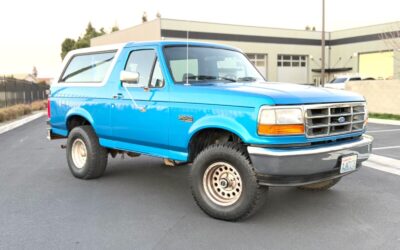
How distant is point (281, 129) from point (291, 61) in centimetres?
4971

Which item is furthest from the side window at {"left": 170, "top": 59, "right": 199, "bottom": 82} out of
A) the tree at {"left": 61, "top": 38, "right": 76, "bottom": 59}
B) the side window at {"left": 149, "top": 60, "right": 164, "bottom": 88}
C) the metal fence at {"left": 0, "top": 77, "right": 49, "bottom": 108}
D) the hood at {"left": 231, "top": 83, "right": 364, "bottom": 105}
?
the tree at {"left": 61, "top": 38, "right": 76, "bottom": 59}

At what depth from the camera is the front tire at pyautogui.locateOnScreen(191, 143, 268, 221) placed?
456cm

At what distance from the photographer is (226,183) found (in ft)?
15.9

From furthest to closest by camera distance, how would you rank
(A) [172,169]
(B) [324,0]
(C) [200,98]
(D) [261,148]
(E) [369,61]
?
(E) [369,61] < (B) [324,0] < (A) [172,169] < (C) [200,98] < (D) [261,148]

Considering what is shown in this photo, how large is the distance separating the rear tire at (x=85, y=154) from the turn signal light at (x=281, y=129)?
127 inches

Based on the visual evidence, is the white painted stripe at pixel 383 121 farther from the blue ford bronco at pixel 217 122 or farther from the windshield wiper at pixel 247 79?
the windshield wiper at pixel 247 79

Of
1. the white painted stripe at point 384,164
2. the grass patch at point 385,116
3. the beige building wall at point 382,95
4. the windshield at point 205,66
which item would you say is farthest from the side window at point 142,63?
the beige building wall at point 382,95

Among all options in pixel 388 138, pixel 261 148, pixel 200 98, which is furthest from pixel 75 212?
pixel 388 138

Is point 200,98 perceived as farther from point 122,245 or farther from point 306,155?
point 122,245

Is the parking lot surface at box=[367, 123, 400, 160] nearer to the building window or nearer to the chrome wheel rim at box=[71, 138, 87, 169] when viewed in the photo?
the chrome wheel rim at box=[71, 138, 87, 169]

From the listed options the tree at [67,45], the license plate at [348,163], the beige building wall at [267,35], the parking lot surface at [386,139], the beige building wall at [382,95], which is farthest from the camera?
the tree at [67,45]

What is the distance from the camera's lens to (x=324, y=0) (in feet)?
85.3

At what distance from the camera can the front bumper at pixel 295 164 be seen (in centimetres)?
429

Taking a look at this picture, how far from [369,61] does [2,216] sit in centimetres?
4943
